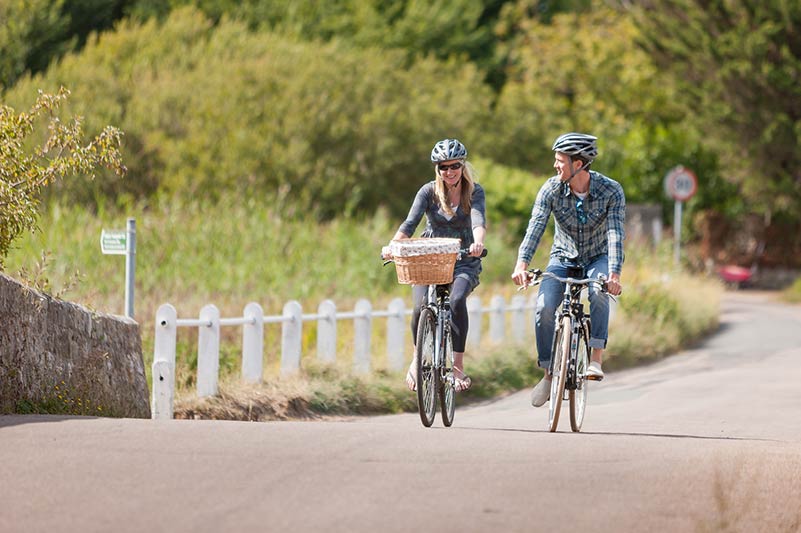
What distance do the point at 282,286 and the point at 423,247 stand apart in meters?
11.7

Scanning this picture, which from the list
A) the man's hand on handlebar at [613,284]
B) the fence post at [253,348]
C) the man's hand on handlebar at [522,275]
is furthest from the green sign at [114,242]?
the man's hand on handlebar at [613,284]

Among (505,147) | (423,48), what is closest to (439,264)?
(505,147)

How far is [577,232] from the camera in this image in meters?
9.74

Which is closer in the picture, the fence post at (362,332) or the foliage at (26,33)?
the fence post at (362,332)

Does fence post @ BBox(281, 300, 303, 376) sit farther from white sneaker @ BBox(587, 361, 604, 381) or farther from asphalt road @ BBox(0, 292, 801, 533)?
asphalt road @ BBox(0, 292, 801, 533)

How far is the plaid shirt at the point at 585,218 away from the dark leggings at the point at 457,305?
603mm

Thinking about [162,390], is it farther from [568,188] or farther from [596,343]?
[568,188]

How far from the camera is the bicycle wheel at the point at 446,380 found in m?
10.0

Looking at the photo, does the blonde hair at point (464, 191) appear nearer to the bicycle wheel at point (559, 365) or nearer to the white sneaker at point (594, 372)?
the bicycle wheel at point (559, 365)

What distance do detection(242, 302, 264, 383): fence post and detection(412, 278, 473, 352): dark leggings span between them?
10.9ft

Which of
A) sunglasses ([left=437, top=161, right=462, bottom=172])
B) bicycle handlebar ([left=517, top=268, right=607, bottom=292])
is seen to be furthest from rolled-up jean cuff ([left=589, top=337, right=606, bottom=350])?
sunglasses ([left=437, top=161, right=462, bottom=172])

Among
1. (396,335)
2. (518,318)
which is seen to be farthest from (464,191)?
(518,318)

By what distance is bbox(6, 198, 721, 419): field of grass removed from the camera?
13.5 meters

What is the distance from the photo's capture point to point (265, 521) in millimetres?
5992
